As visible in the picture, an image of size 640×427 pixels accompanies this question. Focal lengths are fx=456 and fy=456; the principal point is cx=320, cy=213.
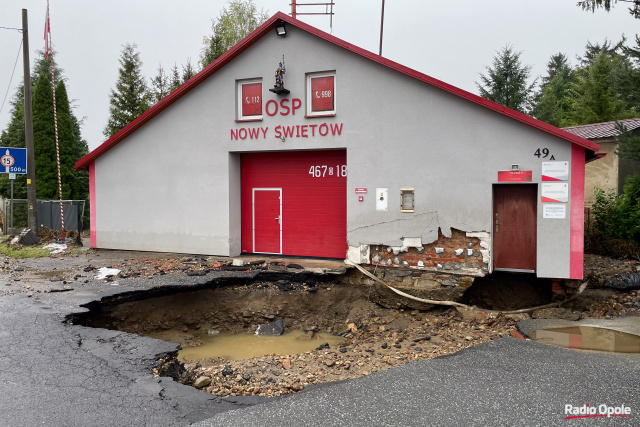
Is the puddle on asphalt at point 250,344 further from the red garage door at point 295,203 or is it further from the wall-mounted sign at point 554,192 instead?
the wall-mounted sign at point 554,192

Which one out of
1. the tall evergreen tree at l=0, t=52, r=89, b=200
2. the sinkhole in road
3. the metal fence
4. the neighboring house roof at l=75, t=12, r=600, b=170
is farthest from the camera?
the tall evergreen tree at l=0, t=52, r=89, b=200

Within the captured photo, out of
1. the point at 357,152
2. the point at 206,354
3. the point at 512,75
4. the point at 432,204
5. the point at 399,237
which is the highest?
the point at 512,75

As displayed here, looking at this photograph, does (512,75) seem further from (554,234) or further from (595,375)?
(595,375)

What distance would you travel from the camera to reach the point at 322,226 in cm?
1278

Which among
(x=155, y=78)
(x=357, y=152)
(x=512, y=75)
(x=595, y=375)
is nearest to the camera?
(x=595, y=375)

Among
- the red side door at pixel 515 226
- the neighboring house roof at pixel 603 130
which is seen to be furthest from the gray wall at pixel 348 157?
the neighboring house roof at pixel 603 130

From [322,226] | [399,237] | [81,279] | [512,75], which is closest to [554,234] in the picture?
[399,237]

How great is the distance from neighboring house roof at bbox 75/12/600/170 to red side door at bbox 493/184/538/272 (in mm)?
1369

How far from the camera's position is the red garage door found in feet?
41.4

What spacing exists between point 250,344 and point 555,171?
740cm

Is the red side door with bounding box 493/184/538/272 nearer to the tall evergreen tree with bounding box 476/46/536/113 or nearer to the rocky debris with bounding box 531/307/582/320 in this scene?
the rocky debris with bounding box 531/307/582/320

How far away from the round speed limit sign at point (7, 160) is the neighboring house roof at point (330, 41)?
4.26 metres

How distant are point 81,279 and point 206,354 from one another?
160 inches

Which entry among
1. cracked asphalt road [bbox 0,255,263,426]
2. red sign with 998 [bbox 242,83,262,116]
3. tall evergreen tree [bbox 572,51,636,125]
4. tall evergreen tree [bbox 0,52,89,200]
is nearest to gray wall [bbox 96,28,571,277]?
red sign with 998 [bbox 242,83,262,116]
